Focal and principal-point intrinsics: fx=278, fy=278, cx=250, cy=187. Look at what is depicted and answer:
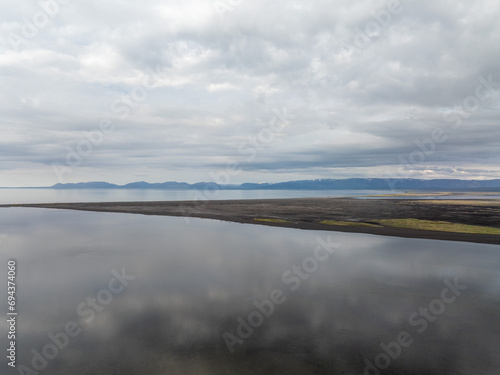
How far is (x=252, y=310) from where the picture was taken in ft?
47.9

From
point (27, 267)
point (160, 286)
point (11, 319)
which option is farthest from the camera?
point (27, 267)

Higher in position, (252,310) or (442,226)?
(442,226)

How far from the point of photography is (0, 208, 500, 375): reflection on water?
1021cm

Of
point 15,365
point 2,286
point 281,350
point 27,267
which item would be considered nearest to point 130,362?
point 15,365

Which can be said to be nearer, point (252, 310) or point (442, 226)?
point (252, 310)

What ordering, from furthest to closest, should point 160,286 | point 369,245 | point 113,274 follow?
point 369,245 < point 113,274 < point 160,286

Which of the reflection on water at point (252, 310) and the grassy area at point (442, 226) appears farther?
the grassy area at point (442, 226)

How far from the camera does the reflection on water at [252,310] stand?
402 inches

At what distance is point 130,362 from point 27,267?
18.6 m

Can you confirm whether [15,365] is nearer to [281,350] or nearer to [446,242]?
[281,350]

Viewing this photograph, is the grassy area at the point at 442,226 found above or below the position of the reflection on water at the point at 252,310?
above

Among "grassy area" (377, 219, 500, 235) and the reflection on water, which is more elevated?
"grassy area" (377, 219, 500, 235)

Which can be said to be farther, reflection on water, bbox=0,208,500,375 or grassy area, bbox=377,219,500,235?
grassy area, bbox=377,219,500,235

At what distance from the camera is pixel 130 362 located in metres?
10.0
